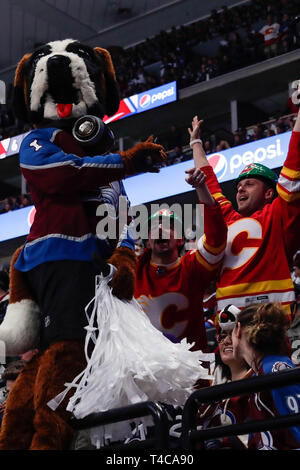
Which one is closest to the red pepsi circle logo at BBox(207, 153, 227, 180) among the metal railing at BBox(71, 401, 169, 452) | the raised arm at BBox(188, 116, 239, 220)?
the raised arm at BBox(188, 116, 239, 220)

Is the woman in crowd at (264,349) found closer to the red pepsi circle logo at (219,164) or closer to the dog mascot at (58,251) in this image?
the dog mascot at (58,251)

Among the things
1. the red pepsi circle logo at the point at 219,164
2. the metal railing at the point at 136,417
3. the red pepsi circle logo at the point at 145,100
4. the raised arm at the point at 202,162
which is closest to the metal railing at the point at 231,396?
the metal railing at the point at 136,417

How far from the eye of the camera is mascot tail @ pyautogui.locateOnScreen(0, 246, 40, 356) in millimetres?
2041

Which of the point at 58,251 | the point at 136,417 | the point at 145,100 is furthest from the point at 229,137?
the point at 136,417

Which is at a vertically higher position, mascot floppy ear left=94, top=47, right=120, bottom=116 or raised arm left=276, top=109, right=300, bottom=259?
mascot floppy ear left=94, top=47, right=120, bottom=116

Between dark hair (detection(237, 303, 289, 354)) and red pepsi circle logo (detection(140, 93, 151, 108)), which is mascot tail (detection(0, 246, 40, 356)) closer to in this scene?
dark hair (detection(237, 303, 289, 354))

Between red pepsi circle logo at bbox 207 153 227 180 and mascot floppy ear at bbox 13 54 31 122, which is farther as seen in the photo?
red pepsi circle logo at bbox 207 153 227 180

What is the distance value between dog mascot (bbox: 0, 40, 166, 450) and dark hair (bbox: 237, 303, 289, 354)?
1.39ft

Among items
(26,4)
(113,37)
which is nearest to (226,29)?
(113,37)

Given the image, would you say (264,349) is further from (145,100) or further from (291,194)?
(145,100)

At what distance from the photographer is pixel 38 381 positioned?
190cm

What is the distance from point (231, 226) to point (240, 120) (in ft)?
34.0

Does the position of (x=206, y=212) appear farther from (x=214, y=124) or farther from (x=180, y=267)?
(x=214, y=124)

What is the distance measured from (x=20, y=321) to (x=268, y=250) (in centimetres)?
96
